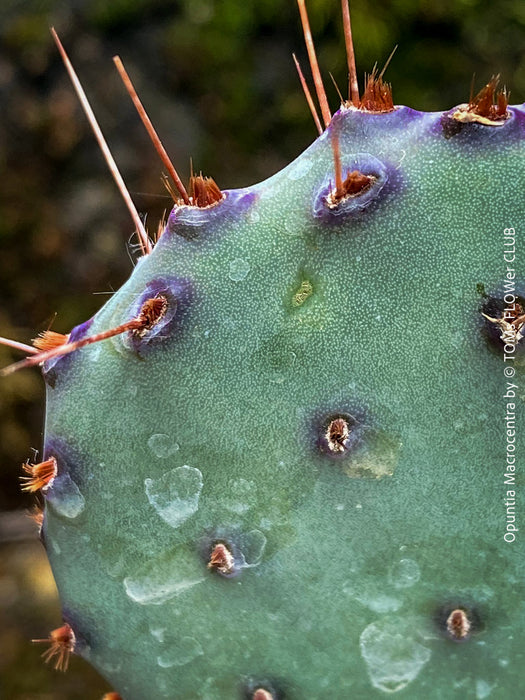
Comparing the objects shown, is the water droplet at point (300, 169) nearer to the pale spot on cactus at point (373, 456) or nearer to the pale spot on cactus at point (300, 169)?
the pale spot on cactus at point (300, 169)

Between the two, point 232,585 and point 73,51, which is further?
point 73,51

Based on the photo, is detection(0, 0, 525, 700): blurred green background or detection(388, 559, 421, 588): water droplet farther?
detection(0, 0, 525, 700): blurred green background

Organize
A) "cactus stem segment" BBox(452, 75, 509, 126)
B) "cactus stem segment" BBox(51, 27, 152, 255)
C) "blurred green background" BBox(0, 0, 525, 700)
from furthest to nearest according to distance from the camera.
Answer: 1. "blurred green background" BBox(0, 0, 525, 700)
2. "cactus stem segment" BBox(51, 27, 152, 255)
3. "cactus stem segment" BBox(452, 75, 509, 126)

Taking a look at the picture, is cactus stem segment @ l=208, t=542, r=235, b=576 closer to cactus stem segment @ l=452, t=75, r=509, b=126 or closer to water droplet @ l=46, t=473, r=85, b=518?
water droplet @ l=46, t=473, r=85, b=518

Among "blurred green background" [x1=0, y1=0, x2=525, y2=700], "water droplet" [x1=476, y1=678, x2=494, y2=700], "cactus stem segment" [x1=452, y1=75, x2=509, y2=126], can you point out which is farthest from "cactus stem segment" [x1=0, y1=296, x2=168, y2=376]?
"blurred green background" [x1=0, y1=0, x2=525, y2=700]

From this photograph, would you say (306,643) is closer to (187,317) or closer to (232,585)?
(232,585)

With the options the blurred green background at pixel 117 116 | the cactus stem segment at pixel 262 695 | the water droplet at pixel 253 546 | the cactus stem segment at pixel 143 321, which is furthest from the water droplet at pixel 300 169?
the blurred green background at pixel 117 116

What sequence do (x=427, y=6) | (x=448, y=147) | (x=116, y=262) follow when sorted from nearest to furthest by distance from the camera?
1. (x=448, y=147)
2. (x=427, y=6)
3. (x=116, y=262)

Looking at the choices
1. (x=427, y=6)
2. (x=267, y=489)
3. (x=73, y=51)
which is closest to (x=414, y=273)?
(x=267, y=489)

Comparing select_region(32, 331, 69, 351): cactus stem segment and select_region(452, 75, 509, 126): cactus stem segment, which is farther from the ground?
select_region(452, 75, 509, 126): cactus stem segment
